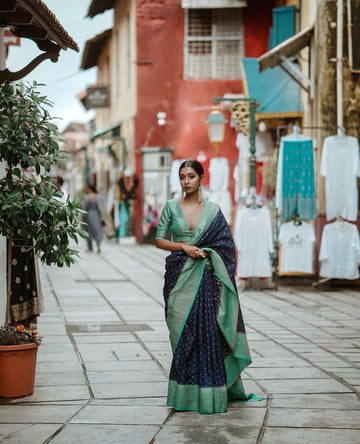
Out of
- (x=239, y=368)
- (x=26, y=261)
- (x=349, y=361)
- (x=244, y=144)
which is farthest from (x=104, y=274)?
(x=239, y=368)

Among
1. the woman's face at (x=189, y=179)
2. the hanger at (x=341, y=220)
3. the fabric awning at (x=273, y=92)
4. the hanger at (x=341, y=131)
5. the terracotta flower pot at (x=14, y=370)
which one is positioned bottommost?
the terracotta flower pot at (x=14, y=370)

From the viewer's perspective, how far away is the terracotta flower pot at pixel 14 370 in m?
6.64

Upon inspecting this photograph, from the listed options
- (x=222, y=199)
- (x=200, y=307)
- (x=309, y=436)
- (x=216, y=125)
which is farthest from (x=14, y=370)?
(x=222, y=199)

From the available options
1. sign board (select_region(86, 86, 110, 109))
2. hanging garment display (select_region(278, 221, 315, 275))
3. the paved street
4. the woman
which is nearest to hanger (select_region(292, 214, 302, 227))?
hanging garment display (select_region(278, 221, 315, 275))

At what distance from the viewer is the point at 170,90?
25719 millimetres

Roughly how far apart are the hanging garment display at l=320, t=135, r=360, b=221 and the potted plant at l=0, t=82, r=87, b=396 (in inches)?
298

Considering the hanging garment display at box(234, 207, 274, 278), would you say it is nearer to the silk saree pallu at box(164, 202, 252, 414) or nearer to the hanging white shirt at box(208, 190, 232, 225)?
the hanging white shirt at box(208, 190, 232, 225)

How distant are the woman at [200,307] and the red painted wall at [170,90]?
1863 cm

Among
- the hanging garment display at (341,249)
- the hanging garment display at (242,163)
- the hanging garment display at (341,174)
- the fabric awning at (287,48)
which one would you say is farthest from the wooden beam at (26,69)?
the hanging garment display at (242,163)

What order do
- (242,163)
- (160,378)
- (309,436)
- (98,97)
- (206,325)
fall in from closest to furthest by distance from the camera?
(309,436), (206,325), (160,378), (242,163), (98,97)

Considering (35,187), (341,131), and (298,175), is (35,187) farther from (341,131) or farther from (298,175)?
(341,131)

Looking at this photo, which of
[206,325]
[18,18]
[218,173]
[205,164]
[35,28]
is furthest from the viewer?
[205,164]

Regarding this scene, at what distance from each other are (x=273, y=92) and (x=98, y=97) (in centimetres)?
1396

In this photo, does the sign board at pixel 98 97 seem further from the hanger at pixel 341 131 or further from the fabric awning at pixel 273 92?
the hanger at pixel 341 131
